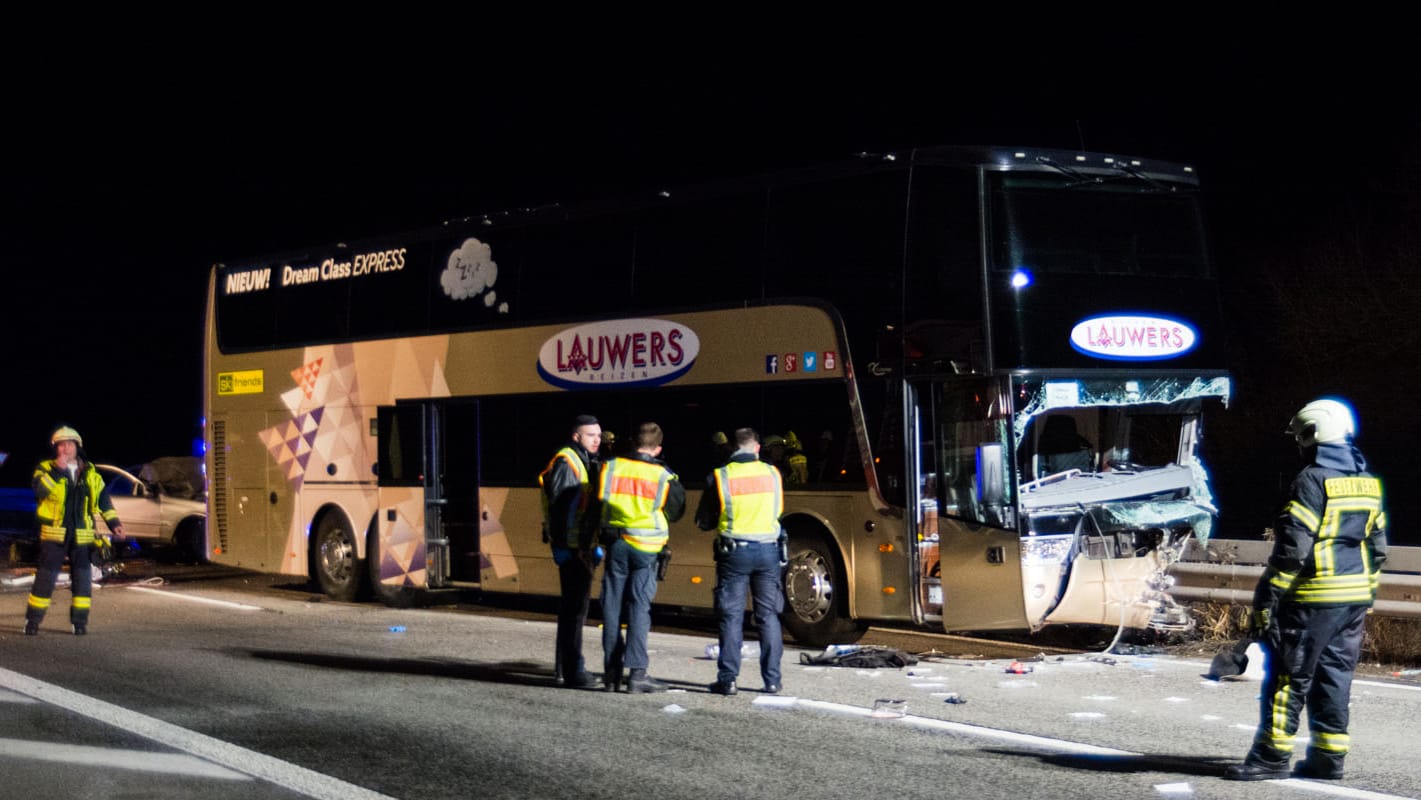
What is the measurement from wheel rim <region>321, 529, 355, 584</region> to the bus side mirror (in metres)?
8.51

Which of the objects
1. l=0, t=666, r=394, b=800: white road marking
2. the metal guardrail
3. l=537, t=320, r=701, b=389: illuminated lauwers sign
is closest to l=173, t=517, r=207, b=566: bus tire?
l=537, t=320, r=701, b=389: illuminated lauwers sign

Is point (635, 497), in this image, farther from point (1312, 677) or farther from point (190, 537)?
point (190, 537)

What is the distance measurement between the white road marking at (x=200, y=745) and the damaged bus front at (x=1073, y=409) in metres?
5.69

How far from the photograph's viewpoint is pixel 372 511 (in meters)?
18.2

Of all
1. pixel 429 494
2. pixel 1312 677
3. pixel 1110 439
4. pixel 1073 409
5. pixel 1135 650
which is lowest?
pixel 1135 650

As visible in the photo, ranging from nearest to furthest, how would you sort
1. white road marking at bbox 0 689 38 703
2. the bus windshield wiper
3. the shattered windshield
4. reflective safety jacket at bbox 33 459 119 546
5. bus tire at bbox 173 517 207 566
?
white road marking at bbox 0 689 38 703 → the shattered windshield → the bus windshield wiper → reflective safety jacket at bbox 33 459 119 546 → bus tire at bbox 173 517 207 566

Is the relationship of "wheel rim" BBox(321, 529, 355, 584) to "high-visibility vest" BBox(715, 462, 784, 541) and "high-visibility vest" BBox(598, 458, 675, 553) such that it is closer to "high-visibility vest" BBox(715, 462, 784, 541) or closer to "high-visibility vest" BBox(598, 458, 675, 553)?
"high-visibility vest" BBox(598, 458, 675, 553)

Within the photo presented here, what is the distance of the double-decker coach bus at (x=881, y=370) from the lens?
12.3 meters

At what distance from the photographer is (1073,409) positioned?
1296 centimetres

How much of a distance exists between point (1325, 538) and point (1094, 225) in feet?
18.6

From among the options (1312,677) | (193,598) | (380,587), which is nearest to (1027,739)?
(1312,677)

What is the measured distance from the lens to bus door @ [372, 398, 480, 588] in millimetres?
17031

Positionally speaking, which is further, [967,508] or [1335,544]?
[967,508]

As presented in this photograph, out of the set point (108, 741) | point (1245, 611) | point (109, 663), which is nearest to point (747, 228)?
point (1245, 611)
